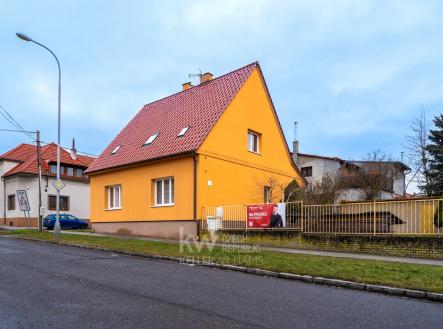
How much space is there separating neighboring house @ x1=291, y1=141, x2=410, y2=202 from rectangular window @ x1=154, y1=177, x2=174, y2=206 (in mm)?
9012

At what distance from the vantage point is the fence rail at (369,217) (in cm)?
1310

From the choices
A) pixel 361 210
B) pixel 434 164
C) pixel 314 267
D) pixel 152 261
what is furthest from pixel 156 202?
pixel 434 164

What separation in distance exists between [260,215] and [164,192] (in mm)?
5759

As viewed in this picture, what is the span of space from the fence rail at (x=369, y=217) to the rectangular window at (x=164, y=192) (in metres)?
6.14

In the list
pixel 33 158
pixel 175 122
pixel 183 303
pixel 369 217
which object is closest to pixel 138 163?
pixel 175 122

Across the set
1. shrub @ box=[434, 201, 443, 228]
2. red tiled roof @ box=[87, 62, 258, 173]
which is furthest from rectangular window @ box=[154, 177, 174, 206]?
shrub @ box=[434, 201, 443, 228]

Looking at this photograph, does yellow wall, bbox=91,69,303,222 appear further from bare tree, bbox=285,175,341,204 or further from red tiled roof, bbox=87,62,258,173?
bare tree, bbox=285,175,341,204

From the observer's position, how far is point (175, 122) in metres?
23.0

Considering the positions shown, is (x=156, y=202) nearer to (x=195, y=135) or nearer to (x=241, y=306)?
(x=195, y=135)

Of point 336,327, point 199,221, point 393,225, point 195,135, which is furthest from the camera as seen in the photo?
point 195,135

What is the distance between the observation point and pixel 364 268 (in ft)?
33.9

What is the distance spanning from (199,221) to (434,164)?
19338mm

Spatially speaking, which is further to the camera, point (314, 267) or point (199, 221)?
point (199, 221)

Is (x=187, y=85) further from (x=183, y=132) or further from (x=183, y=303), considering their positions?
(x=183, y=303)
